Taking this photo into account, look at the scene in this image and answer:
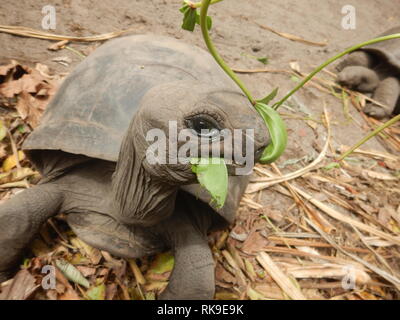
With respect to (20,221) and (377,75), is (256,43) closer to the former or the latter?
(377,75)

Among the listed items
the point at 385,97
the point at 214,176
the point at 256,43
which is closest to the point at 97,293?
the point at 214,176

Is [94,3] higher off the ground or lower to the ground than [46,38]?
higher

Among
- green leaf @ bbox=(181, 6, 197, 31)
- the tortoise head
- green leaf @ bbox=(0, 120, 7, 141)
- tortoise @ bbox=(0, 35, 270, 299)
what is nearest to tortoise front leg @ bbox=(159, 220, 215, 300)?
tortoise @ bbox=(0, 35, 270, 299)

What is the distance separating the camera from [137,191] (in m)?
1.14

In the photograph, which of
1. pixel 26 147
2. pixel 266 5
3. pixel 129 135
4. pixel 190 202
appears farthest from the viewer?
pixel 266 5

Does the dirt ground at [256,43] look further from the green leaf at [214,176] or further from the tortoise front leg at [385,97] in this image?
the green leaf at [214,176]

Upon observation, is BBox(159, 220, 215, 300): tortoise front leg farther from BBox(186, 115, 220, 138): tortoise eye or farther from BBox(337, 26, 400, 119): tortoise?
BBox(337, 26, 400, 119): tortoise

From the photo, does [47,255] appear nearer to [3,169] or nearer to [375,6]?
[3,169]

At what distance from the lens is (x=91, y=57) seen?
171cm

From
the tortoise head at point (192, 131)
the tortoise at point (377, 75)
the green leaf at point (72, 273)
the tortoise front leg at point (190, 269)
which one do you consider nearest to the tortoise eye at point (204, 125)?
the tortoise head at point (192, 131)

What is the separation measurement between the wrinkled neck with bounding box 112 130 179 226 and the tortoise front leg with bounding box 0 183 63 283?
1.40 feet

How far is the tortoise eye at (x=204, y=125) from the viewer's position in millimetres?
872

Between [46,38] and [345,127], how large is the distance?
3.01 metres
